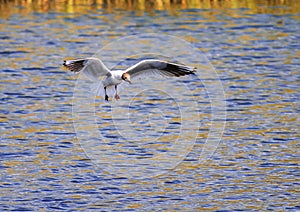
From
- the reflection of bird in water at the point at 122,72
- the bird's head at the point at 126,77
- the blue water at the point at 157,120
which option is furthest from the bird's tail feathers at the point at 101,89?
the blue water at the point at 157,120

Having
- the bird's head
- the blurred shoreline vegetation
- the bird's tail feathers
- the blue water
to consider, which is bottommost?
the blue water

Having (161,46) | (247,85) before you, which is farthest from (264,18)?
(247,85)

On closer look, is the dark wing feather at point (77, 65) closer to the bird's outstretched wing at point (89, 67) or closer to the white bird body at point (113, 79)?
the bird's outstretched wing at point (89, 67)

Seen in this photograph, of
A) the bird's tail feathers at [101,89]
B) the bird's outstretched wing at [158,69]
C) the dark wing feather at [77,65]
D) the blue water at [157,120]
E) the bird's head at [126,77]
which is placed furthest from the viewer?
the bird's tail feathers at [101,89]

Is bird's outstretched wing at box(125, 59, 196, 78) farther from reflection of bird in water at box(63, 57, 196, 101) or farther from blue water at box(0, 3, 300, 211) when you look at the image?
blue water at box(0, 3, 300, 211)

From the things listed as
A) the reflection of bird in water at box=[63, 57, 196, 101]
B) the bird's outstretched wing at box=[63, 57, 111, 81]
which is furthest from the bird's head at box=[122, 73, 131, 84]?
the bird's outstretched wing at box=[63, 57, 111, 81]

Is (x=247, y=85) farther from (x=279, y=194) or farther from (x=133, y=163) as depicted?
(x=279, y=194)

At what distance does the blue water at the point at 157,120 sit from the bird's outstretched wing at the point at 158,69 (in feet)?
4.95

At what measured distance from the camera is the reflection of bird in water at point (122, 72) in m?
15.3

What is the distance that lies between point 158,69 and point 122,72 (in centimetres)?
58

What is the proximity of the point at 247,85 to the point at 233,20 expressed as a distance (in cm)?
814

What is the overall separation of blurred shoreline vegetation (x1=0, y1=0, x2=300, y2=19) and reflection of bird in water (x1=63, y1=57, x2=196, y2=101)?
15395 millimetres

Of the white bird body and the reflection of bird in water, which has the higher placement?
the reflection of bird in water

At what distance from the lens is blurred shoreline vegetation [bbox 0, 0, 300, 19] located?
3116 cm
